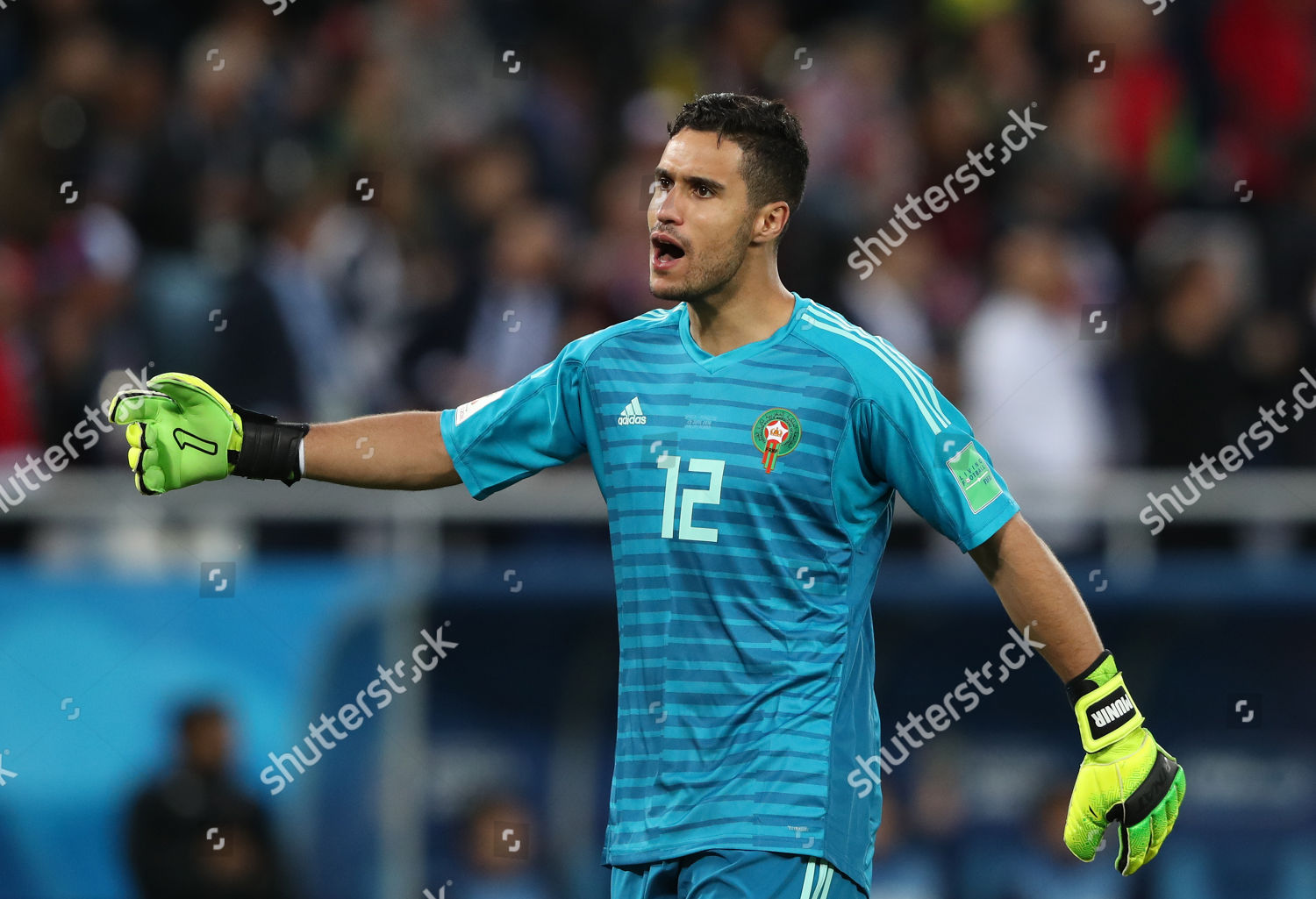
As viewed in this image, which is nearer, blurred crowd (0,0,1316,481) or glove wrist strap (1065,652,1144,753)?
glove wrist strap (1065,652,1144,753)

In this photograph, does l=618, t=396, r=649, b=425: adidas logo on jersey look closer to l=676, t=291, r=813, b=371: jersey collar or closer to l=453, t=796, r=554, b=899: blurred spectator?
l=676, t=291, r=813, b=371: jersey collar

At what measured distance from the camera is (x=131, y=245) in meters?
8.35

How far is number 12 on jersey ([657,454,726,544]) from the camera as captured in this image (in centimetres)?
419

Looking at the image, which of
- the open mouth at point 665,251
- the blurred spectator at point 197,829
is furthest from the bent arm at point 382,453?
the blurred spectator at point 197,829

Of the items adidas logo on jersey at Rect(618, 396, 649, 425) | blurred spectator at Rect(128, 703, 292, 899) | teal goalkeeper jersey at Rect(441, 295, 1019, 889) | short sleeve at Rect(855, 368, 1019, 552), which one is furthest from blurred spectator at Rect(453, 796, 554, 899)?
short sleeve at Rect(855, 368, 1019, 552)

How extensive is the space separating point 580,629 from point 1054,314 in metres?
2.54

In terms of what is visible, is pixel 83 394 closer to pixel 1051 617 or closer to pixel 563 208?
pixel 563 208

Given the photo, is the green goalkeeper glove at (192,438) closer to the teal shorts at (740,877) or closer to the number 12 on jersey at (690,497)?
the number 12 on jersey at (690,497)

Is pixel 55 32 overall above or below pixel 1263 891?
above

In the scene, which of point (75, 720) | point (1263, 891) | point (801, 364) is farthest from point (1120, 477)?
point (75, 720)

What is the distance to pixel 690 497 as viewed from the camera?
4211mm

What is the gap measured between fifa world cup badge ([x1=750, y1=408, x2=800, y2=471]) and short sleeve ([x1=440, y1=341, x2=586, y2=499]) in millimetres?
504

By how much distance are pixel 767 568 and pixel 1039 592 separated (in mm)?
595

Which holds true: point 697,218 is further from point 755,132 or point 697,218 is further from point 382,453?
point 382,453
